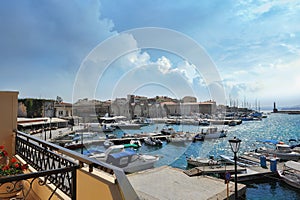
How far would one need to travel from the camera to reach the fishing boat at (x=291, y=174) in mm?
9222

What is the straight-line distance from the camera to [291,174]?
32.4 feet

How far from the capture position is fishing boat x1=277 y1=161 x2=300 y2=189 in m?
9.22

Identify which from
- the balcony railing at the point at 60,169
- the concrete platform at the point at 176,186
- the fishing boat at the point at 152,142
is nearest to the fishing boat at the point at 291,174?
the concrete platform at the point at 176,186

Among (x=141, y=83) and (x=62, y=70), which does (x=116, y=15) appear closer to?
(x=141, y=83)

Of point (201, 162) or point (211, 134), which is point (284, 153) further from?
point (211, 134)

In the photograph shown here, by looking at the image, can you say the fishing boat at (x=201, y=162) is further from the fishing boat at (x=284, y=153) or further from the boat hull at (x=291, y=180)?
the fishing boat at (x=284, y=153)

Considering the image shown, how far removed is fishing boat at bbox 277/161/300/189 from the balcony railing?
1115 centimetres

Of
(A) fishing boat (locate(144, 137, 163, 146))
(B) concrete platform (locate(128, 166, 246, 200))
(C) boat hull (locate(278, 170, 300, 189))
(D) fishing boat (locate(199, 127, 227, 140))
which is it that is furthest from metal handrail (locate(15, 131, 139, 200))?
(D) fishing boat (locate(199, 127, 227, 140))

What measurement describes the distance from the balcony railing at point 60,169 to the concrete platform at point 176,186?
5339 mm

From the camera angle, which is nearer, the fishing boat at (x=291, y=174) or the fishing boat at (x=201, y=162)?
the fishing boat at (x=291, y=174)

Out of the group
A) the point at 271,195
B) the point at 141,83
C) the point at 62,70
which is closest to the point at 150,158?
the point at 141,83

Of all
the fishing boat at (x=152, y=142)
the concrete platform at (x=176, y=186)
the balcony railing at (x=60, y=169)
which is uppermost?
the balcony railing at (x=60, y=169)

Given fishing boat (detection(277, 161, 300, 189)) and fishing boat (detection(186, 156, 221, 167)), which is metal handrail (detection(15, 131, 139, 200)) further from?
fishing boat (detection(186, 156, 221, 167))

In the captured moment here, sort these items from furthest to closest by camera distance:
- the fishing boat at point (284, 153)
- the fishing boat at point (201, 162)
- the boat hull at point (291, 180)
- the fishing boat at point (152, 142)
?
the fishing boat at point (152, 142)
the fishing boat at point (284, 153)
the fishing boat at point (201, 162)
the boat hull at point (291, 180)
